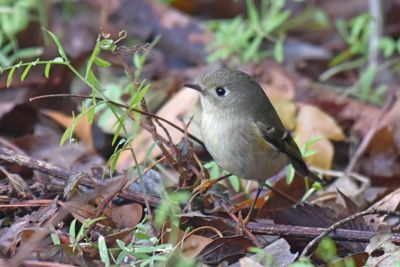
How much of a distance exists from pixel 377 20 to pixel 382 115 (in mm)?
963

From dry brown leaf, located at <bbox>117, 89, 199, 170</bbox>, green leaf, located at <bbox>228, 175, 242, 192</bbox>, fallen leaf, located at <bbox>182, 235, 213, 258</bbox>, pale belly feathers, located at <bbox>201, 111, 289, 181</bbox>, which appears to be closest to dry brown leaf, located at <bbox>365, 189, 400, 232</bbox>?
pale belly feathers, located at <bbox>201, 111, 289, 181</bbox>

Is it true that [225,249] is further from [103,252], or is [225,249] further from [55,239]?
[55,239]

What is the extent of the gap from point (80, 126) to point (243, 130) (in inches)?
59.0

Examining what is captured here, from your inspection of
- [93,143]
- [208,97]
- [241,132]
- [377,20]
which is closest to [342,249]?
[241,132]

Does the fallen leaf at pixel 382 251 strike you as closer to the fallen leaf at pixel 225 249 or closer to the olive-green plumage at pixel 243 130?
the fallen leaf at pixel 225 249

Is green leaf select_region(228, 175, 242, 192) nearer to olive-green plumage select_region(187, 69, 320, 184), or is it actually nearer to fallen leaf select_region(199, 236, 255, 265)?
olive-green plumage select_region(187, 69, 320, 184)

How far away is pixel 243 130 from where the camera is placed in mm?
4258

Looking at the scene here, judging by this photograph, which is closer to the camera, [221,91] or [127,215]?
[127,215]

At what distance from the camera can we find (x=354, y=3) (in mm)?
8547

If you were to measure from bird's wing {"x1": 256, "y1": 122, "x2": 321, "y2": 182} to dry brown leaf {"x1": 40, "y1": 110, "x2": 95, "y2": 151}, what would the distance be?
1393 mm

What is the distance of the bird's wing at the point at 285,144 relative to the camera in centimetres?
432

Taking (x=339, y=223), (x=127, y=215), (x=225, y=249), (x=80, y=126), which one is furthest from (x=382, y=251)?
(x=80, y=126)

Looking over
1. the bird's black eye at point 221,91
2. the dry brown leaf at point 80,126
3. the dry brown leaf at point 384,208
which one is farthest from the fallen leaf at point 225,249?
the dry brown leaf at point 80,126

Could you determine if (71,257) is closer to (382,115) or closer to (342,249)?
(342,249)
